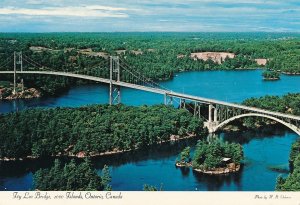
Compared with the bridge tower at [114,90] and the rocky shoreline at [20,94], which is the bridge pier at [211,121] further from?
the rocky shoreline at [20,94]

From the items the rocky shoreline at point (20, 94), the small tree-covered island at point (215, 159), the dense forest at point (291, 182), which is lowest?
the rocky shoreline at point (20, 94)

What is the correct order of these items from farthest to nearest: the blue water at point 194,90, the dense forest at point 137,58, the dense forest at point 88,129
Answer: the dense forest at point 137,58
the blue water at point 194,90
the dense forest at point 88,129

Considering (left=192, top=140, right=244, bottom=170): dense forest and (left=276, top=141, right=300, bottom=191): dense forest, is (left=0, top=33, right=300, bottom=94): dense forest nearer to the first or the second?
(left=192, top=140, right=244, bottom=170): dense forest

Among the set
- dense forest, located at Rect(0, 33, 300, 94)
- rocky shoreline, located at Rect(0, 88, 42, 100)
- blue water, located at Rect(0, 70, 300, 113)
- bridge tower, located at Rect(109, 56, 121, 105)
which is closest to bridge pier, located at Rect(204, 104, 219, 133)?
blue water, located at Rect(0, 70, 300, 113)

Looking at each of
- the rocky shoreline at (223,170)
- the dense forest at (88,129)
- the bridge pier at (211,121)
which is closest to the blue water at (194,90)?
the bridge pier at (211,121)

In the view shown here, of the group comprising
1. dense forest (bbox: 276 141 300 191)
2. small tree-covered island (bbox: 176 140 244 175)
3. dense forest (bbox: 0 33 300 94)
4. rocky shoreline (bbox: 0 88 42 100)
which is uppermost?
dense forest (bbox: 0 33 300 94)
